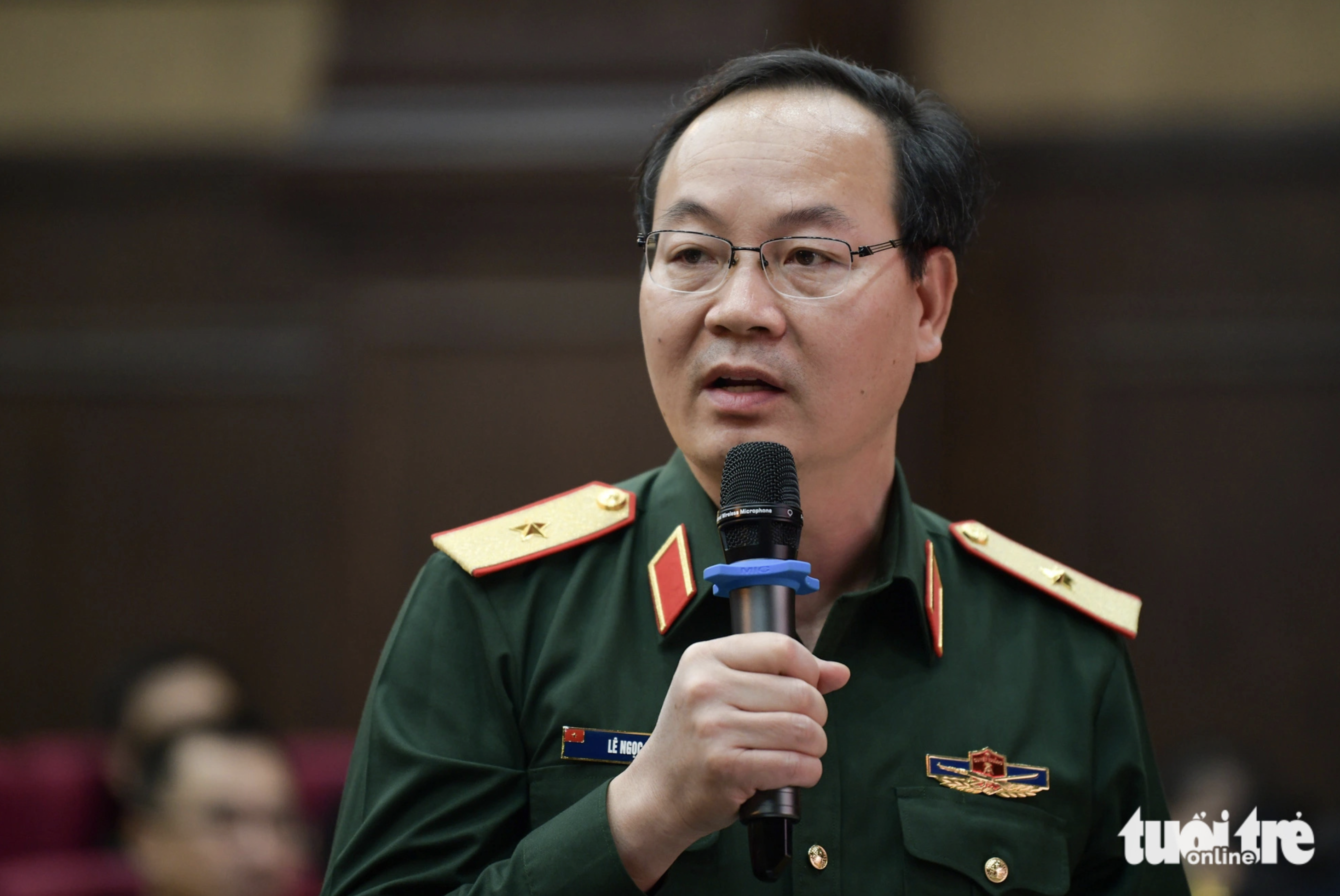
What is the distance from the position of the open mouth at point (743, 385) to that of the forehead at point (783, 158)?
0.56 feet

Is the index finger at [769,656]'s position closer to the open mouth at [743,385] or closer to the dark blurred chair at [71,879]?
the open mouth at [743,385]

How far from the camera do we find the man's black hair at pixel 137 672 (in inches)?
135

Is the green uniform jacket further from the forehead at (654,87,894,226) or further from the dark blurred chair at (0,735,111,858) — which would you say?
the dark blurred chair at (0,735,111,858)

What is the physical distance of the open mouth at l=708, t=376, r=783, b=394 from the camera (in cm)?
137

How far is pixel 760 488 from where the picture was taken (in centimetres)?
117

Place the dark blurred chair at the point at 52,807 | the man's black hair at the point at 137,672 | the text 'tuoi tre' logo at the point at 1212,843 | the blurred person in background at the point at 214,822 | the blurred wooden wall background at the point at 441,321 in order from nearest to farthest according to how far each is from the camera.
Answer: the text 'tuoi tre' logo at the point at 1212,843 → the blurred person in background at the point at 214,822 → the dark blurred chair at the point at 52,807 → the man's black hair at the point at 137,672 → the blurred wooden wall background at the point at 441,321

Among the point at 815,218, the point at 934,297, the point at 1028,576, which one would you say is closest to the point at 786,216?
the point at 815,218

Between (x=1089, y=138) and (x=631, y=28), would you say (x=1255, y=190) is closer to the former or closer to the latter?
(x=1089, y=138)

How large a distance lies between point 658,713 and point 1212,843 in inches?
35.9

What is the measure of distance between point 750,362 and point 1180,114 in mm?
3143

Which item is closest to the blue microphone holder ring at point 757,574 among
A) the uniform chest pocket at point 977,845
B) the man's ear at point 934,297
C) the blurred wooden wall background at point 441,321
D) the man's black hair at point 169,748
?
the uniform chest pocket at point 977,845

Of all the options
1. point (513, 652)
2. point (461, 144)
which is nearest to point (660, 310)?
point (513, 652)

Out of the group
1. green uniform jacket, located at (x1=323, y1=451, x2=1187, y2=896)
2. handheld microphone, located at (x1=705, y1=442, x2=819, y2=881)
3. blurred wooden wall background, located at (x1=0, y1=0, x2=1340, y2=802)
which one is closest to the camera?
handheld microphone, located at (x1=705, y1=442, x2=819, y2=881)

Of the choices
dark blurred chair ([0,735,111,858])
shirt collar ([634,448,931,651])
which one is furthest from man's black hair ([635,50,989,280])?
dark blurred chair ([0,735,111,858])
